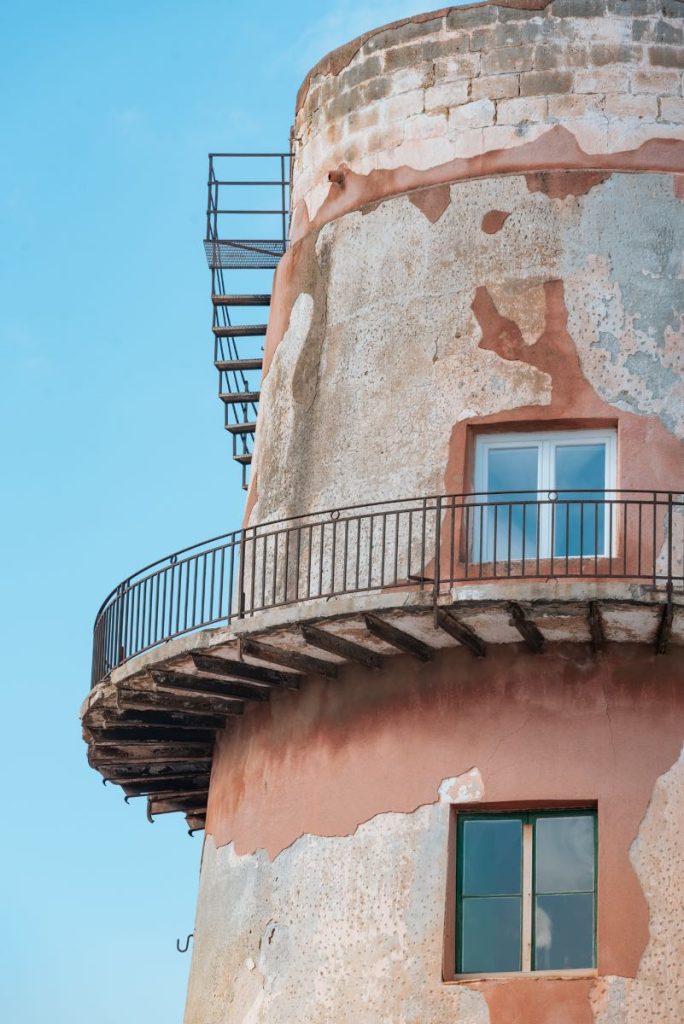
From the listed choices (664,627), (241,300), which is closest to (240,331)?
(241,300)

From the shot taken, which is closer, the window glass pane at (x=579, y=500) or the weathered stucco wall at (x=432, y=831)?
the weathered stucco wall at (x=432, y=831)

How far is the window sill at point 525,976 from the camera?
2041cm

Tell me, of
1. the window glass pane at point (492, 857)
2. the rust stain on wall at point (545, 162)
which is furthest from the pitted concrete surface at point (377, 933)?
the rust stain on wall at point (545, 162)

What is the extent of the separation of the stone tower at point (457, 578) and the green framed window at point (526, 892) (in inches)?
0.9

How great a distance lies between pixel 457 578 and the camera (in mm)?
21406

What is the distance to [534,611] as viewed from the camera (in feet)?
67.7

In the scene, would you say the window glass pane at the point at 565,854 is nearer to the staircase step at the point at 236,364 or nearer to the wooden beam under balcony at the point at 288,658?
the wooden beam under balcony at the point at 288,658

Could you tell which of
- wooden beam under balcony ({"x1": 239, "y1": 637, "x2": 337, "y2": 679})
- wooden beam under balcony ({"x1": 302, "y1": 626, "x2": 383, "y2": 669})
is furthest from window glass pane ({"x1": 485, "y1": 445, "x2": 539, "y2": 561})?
wooden beam under balcony ({"x1": 239, "y1": 637, "x2": 337, "y2": 679})

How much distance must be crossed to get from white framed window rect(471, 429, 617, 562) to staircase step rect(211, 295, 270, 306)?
515 cm

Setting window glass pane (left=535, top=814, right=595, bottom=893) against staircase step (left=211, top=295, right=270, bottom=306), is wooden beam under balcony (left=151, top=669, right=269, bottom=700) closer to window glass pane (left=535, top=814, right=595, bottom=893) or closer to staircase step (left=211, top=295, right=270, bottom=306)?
window glass pane (left=535, top=814, right=595, bottom=893)

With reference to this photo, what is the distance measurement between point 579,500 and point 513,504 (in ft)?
1.84

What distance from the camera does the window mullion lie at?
2070 cm

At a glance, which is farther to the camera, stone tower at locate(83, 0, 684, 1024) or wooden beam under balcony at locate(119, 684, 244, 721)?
wooden beam under balcony at locate(119, 684, 244, 721)

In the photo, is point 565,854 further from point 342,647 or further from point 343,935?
point 342,647
